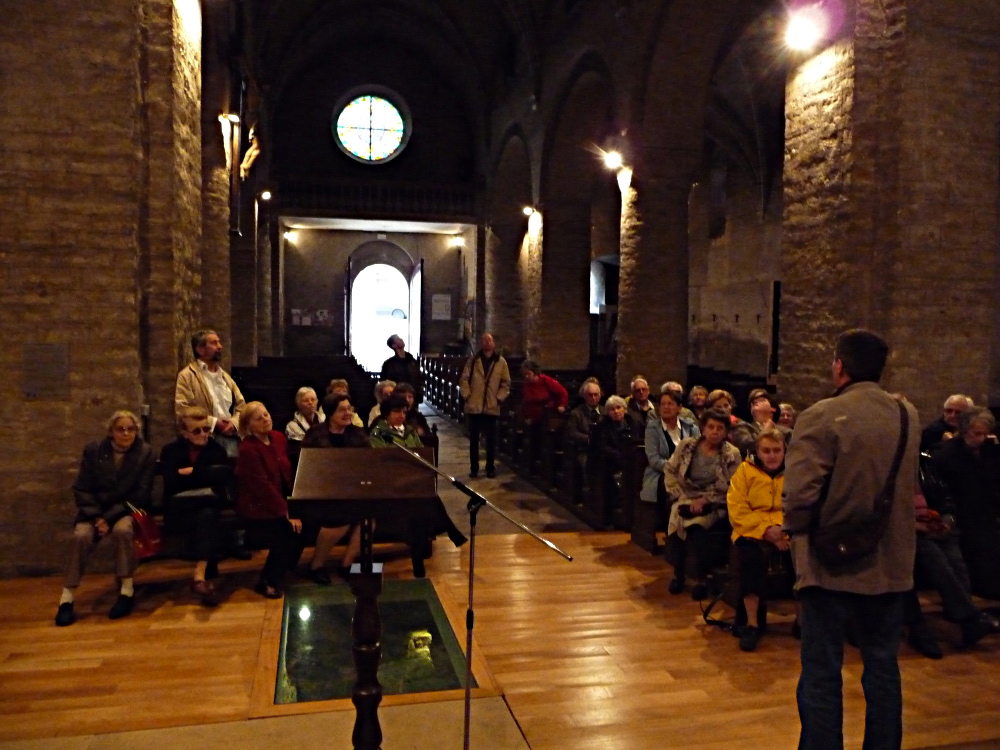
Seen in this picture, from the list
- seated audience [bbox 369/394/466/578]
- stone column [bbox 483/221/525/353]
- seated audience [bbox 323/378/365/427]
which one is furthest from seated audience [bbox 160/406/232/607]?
stone column [bbox 483/221/525/353]

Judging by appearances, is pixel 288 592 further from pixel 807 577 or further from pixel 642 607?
pixel 807 577

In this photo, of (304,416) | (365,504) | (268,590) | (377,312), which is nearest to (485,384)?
(304,416)

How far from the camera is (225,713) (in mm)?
3736

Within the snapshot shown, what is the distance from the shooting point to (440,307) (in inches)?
926

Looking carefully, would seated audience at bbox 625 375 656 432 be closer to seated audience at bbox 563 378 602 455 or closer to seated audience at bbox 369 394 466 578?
seated audience at bbox 563 378 602 455

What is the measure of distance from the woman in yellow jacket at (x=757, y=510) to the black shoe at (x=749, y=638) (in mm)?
21

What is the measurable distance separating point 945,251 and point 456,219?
617 inches

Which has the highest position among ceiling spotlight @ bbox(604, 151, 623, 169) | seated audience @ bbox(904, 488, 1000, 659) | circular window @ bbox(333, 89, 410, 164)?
circular window @ bbox(333, 89, 410, 164)

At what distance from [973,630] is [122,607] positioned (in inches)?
201

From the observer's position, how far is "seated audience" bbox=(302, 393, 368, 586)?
579 centimetres

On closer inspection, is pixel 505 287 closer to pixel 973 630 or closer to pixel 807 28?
pixel 807 28

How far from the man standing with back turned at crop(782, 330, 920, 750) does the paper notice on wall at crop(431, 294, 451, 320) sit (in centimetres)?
2071

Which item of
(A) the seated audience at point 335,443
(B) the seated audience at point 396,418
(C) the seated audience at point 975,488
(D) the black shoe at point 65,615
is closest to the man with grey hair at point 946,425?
(C) the seated audience at point 975,488

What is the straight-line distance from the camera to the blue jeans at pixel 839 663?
9.55 ft
